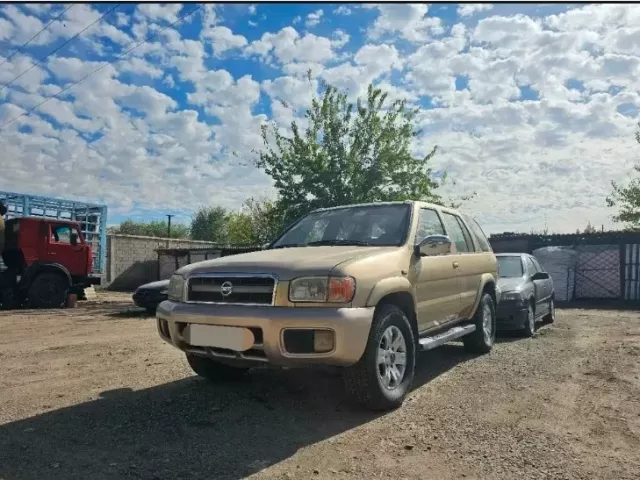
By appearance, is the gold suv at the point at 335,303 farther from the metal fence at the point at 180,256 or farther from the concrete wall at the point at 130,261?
the concrete wall at the point at 130,261

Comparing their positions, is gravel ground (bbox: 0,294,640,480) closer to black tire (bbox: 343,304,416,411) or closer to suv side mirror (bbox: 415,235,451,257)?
Result: black tire (bbox: 343,304,416,411)

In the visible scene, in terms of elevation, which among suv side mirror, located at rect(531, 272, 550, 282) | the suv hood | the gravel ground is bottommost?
the gravel ground

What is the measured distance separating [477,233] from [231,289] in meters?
4.03

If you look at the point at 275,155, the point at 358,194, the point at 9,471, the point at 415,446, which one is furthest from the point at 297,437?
the point at 275,155

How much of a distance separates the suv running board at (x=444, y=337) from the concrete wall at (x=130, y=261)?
19.2 metres

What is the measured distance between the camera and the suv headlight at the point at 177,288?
423 centimetres

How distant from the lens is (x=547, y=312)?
9.58 m

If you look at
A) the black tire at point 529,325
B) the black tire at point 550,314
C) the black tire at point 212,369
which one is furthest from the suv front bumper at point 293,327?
the black tire at point 550,314

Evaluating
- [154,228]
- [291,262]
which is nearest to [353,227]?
[291,262]

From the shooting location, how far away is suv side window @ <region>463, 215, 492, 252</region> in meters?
6.53

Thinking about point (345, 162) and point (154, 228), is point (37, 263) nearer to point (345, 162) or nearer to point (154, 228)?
point (345, 162)

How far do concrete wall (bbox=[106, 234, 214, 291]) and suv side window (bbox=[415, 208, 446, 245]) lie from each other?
19.1 meters

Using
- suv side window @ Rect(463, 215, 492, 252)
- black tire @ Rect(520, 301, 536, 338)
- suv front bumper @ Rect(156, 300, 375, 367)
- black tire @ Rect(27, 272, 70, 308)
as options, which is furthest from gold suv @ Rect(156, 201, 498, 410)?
black tire @ Rect(27, 272, 70, 308)

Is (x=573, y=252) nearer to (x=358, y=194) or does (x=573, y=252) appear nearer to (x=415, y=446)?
(x=358, y=194)
